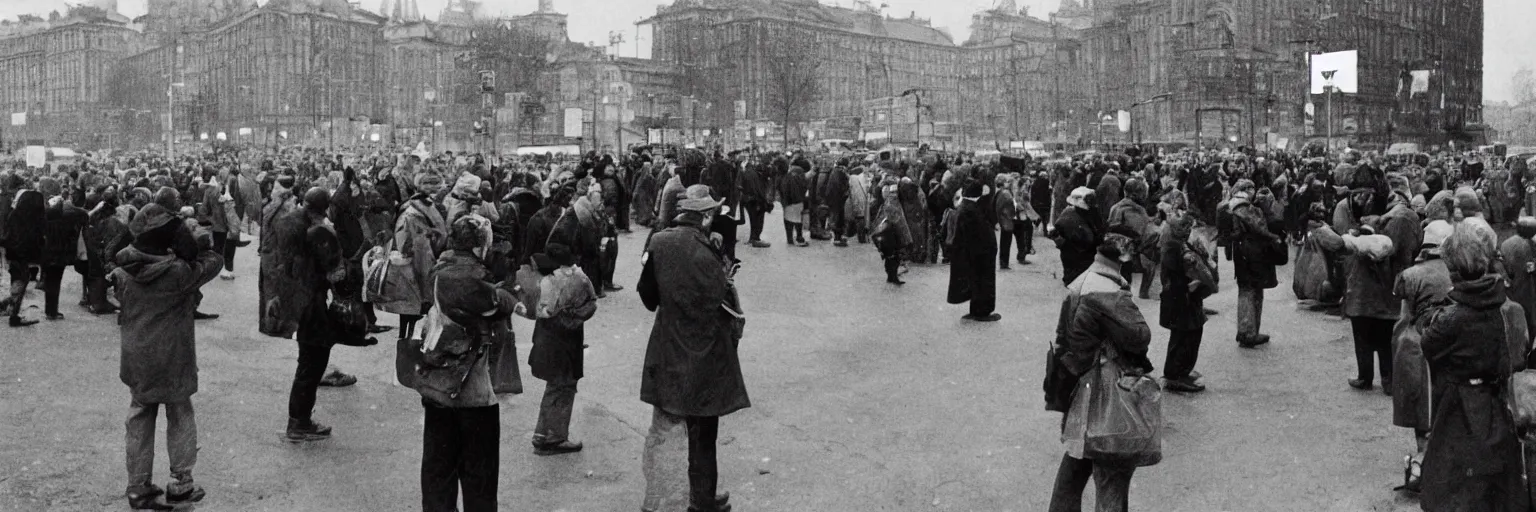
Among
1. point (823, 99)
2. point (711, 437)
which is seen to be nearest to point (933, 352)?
point (711, 437)

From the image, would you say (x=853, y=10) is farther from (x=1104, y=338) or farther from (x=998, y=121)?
(x=1104, y=338)

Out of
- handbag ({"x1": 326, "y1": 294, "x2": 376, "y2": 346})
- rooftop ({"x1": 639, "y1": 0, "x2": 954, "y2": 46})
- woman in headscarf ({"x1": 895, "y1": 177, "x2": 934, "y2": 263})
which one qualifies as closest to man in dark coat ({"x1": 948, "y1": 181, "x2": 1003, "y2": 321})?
woman in headscarf ({"x1": 895, "y1": 177, "x2": 934, "y2": 263})

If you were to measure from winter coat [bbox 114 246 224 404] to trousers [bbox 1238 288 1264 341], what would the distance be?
8557mm

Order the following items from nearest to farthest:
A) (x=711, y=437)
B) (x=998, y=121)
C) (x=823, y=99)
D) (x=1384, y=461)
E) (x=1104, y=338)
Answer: (x=1104, y=338)
(x=711, y=437)
(x=1384, y=461)
(x=823, y=99)
(x=998, y=121)

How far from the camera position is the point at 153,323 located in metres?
6.18

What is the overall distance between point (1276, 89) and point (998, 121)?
33.9 metres

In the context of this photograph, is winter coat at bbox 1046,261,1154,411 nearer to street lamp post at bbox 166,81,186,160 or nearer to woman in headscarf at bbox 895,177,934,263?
woman in headscarf at bbox 895,177,934,263

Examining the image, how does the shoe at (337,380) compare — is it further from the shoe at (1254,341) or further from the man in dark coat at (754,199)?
the man in dark coat at (754,199)

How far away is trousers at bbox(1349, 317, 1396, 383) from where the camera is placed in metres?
8.71

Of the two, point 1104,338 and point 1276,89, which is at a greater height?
point 1276,89

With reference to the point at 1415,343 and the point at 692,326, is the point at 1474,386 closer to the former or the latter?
the point at 1415,343

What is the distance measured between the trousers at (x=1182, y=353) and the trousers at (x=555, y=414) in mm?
4643

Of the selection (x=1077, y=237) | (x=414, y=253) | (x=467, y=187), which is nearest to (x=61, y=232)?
(x=467, y=187)

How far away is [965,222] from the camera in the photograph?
12.6 meters
